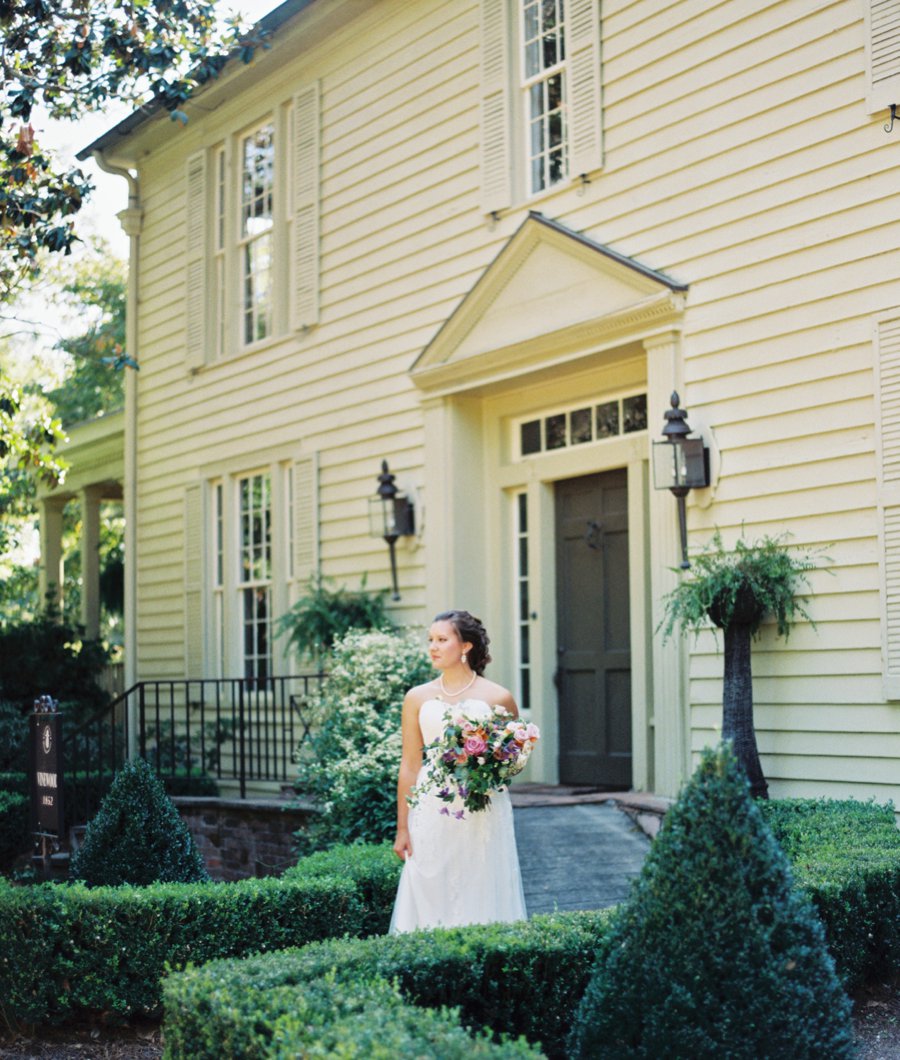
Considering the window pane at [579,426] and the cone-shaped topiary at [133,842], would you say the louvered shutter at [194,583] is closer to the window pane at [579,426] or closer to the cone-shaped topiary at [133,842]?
the window pane at [579,426]

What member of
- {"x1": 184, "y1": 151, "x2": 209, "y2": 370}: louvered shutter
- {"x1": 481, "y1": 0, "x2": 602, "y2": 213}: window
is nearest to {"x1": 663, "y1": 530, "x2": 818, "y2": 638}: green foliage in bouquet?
{"x1": 481, "y1": 0, "x2": 602, "y2": 213}: window

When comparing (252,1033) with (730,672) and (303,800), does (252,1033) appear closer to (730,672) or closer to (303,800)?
(730,672)

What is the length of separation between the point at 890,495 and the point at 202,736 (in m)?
6.86

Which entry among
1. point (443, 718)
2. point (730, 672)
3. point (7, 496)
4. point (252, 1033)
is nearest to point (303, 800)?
point (730, 672)

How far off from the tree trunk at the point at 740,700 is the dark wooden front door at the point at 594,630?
183 centimetres

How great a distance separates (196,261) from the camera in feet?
47.5

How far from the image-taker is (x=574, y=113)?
31.5 ft

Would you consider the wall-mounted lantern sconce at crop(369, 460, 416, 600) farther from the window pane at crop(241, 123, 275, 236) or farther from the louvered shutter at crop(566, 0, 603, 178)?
the window pane at crop(241, 123, 275, 236)

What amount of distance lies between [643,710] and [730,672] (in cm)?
157

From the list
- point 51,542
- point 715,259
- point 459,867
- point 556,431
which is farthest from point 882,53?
point 51,542

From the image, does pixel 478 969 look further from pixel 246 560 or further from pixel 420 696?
pixel 246 560

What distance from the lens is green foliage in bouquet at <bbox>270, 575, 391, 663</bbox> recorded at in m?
11.3

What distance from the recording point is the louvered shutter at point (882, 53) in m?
7.39

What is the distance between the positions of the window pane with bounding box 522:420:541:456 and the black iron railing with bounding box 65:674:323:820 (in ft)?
7.75
